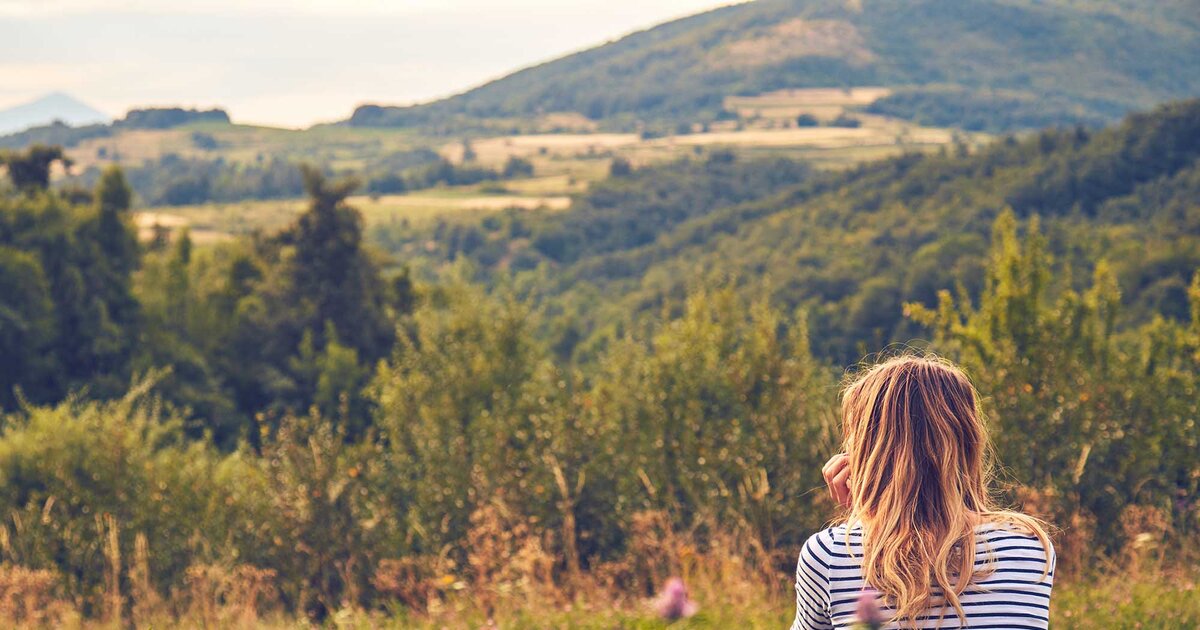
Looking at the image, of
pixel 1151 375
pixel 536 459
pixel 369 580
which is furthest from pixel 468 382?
pixel 1151 375

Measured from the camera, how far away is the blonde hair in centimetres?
222

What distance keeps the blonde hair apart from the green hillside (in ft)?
101

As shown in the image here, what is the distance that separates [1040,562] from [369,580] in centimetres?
639

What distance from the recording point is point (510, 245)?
8819 centimetres

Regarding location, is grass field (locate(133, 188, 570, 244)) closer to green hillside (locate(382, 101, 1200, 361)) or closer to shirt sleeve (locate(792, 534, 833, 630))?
green hillside (locate(382, 101, 1200, 361))

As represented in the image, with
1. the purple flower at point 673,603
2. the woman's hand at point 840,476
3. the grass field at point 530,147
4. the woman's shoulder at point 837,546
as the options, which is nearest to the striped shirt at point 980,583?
the woman's shoulder at point 837,546

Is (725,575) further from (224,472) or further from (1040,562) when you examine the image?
(224,472)

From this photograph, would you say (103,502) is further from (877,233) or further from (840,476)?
(877,233)

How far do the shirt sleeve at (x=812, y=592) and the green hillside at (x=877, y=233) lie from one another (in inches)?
1216

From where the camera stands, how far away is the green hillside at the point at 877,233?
158 ft

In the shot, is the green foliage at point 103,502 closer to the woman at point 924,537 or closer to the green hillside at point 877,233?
the woman at point 924,537

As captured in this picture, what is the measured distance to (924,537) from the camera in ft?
7.34

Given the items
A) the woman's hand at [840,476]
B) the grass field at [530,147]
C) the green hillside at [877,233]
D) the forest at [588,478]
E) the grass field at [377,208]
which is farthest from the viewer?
the grass field at [530,147]

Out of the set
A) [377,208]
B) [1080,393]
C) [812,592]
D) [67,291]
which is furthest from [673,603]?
[377,208]
